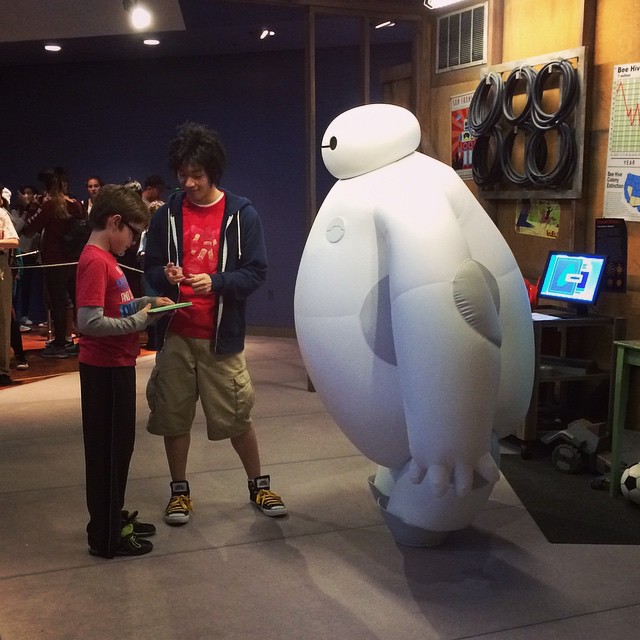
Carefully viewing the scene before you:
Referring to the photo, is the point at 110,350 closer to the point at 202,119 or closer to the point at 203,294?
the point at 203,294

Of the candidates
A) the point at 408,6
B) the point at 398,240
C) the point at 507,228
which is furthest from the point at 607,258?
the point at 408,6

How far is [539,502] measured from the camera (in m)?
3.38

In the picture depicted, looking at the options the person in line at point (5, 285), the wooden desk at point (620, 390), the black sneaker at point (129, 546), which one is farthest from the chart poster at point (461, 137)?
the black sneaker at point (129, 546)

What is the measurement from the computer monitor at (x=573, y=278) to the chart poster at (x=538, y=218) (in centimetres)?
34

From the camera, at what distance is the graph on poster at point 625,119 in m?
3.90

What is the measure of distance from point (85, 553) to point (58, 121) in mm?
6756

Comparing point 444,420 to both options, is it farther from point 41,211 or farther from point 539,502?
point 41,211

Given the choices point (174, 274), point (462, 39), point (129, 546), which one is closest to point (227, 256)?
point (174, 274)

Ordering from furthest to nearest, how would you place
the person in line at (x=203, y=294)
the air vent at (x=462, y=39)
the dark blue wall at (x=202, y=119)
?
1. the dark blue wall at (x=202, y=119)
2. the air vent at (x=462, y=39)
3. the person in line at (x=203, y=294)

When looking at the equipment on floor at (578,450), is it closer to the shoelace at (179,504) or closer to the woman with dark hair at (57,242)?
the shoelace at (179,504)

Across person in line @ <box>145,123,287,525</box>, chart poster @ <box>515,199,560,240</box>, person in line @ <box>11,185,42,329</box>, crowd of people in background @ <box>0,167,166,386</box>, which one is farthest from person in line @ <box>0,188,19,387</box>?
chart poster @ <box>515,199,560,240</box>

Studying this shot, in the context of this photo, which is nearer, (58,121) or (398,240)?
(398,240)

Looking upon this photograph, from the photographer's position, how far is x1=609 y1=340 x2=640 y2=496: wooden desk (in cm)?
325

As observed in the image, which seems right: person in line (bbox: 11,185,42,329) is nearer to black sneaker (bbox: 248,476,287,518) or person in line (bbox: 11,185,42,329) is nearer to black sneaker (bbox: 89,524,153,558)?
black sneaker (bbox: 248,476,287,518)
